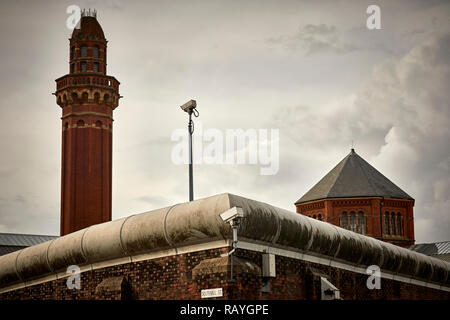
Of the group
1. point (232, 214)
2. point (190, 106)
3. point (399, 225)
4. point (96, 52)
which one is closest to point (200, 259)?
point (232, 214)

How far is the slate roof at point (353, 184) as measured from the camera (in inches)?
2731

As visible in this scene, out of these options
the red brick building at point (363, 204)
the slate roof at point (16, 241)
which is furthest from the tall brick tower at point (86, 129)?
the slate roof at point (16, 241)

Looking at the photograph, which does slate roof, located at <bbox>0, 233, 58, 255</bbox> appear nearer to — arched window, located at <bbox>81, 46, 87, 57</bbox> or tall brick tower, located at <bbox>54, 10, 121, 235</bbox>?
tall brick tower, located at <bbox>54, 10, 121, 235</bbox>

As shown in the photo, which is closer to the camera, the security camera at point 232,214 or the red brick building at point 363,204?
the security camera at point 232,214

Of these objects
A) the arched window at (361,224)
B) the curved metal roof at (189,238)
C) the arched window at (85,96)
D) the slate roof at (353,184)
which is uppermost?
the arched window at (85,96)

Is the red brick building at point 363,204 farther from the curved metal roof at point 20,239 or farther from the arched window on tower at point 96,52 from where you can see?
the curved metal roof at point 20,239

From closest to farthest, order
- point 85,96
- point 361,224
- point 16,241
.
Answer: point 85,96 < point 361,224 < point 16,241

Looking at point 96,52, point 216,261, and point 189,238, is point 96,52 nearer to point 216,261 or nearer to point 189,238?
point 189,238

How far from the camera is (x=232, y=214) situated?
15211mm

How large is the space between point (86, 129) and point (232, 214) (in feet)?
159

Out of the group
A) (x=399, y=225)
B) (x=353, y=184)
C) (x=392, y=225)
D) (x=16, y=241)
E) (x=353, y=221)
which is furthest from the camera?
(x=16, y=241)

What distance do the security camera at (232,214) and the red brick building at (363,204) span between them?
5332 cm

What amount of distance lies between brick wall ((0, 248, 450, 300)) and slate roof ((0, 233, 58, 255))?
2439 inches
